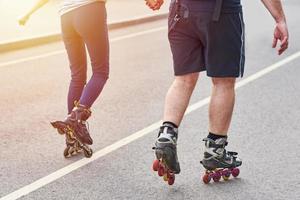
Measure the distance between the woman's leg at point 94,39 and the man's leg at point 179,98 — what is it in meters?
0.88

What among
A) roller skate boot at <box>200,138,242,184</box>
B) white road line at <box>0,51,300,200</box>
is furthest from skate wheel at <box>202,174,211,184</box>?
white road line at <box>0,51,300,200</box>

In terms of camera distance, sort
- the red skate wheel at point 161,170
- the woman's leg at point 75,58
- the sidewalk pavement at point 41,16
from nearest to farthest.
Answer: the red skate wheel at point 161,170 → the woman's leg at point 75,58 → the sidewalk pavement at point 41,16

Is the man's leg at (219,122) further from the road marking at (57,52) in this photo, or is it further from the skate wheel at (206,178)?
the road marking at (57,52)

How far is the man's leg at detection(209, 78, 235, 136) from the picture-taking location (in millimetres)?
4648

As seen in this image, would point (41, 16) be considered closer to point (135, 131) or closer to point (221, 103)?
point (135, 131)

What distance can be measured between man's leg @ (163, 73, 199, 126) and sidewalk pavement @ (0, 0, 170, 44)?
712cm

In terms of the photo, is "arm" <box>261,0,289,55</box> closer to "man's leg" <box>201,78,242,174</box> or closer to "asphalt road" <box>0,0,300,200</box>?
"man's leg" <box>201,78,242,174</box>

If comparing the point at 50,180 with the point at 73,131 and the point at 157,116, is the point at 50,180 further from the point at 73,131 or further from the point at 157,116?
the point at 157,116

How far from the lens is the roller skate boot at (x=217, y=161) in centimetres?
473

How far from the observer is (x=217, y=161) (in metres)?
4.73

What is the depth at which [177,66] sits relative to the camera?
4.70 m

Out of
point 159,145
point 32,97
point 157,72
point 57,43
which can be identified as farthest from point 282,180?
point 57,43

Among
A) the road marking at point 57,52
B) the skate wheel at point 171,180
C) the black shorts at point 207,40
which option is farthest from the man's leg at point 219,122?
the road marking at point 57,52

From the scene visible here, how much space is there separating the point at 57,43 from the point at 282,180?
26.2ft
